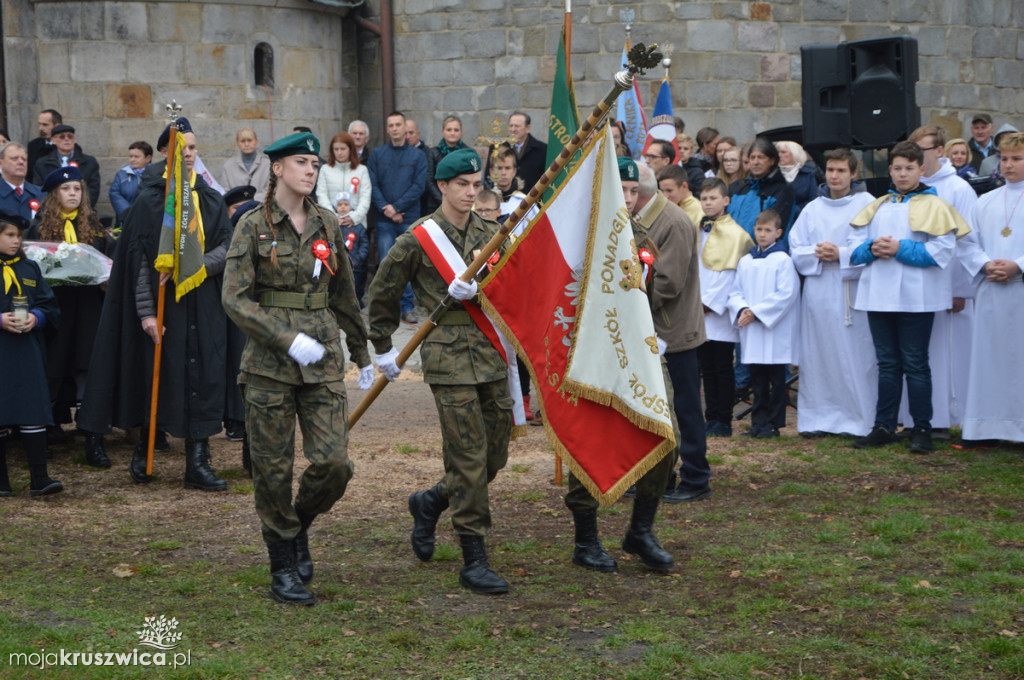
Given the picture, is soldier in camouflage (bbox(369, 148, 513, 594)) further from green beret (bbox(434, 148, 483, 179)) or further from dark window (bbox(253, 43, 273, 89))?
dark window (bbox(253, 43, 273, 89))

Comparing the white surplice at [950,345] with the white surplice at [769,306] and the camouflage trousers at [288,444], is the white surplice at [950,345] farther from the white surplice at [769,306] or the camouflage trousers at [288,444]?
the camouflage trousers at [288,444]

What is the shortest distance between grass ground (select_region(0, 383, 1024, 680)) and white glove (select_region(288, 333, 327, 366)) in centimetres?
110

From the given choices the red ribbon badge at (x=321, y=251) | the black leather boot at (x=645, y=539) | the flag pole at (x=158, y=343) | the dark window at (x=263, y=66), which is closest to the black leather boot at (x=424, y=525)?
the black leather boot at (x=645, y=539)

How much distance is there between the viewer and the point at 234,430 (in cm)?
915

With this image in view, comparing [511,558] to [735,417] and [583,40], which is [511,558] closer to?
[735,417]

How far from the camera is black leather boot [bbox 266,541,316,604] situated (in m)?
5.61

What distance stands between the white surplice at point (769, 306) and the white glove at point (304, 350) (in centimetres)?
477

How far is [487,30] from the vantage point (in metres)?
16.5

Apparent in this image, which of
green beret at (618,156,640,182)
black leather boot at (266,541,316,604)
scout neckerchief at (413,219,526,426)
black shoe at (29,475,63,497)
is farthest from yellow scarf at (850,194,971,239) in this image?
black shoe at (29,475,63,497)

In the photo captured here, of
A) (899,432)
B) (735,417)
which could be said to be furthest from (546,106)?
(899,432)

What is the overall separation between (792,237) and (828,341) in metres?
0.84

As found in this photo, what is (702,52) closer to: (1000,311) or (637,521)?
(1000,311)

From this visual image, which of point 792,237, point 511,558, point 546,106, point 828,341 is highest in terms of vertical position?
point 546,106

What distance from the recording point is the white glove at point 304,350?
5.39 metres
